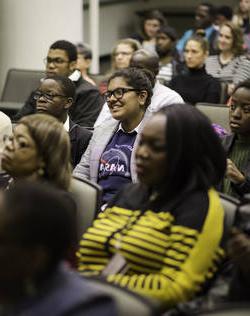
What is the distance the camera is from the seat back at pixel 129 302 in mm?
1790

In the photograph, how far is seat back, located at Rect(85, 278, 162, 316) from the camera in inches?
70.5

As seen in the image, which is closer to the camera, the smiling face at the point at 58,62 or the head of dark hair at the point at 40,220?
the head of dark hair at the point at 40,220

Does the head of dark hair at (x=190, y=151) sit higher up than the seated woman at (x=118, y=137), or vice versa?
the head of dark hair at (x=190, y=151)

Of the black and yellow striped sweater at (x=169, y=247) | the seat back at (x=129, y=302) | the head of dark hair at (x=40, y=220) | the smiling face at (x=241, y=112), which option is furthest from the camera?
the smiling face at (x=241, y=112)

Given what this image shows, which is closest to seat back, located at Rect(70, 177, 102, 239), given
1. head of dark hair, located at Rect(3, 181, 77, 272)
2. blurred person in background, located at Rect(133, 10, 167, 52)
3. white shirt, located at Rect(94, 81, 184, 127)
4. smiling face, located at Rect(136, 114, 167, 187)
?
smiling face, located at Rect(136, 114, 167, 187)

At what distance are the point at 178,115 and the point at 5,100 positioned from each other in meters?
3.84

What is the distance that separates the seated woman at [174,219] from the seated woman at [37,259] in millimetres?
497

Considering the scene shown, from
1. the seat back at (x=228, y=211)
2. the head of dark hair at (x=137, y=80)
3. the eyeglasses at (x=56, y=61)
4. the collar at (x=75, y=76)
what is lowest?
the seat back at (x=228, y=211)

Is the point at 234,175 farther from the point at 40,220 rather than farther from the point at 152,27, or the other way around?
the point at 152,27

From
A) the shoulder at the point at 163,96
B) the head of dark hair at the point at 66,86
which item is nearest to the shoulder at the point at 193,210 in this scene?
the shoulder at the point at 163,96

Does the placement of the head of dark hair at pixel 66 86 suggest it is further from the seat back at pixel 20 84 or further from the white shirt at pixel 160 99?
the seat back at pixel 20 84

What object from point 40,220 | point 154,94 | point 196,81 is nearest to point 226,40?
point 196,81

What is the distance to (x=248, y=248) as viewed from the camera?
6.72ft

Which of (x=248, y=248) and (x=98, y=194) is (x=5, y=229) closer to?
(x=248, y=248)
